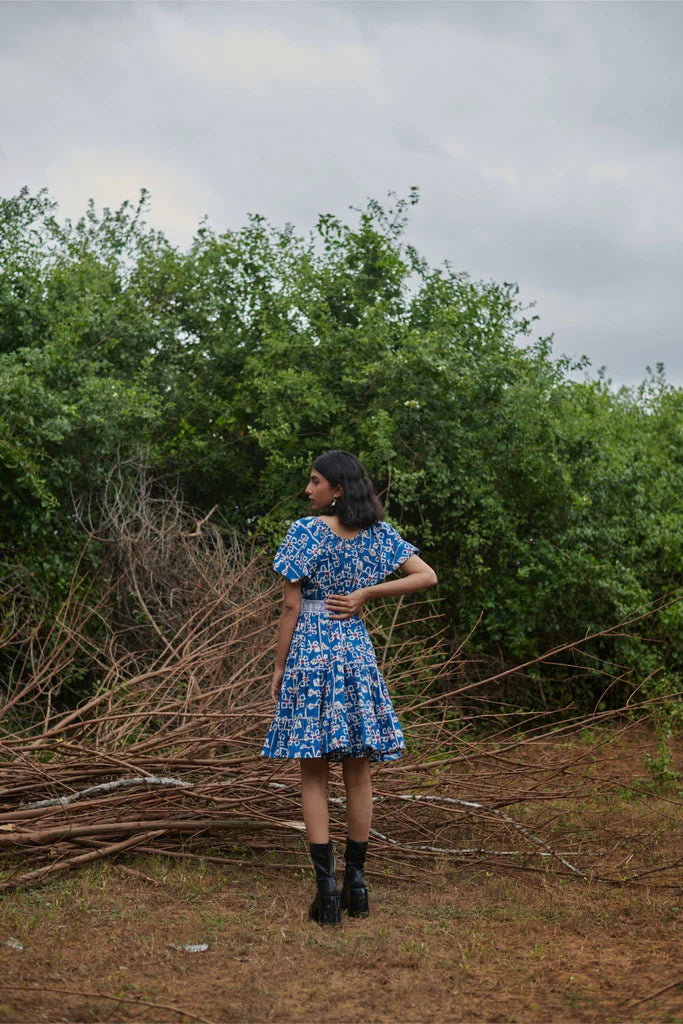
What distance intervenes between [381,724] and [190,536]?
14.2 ft

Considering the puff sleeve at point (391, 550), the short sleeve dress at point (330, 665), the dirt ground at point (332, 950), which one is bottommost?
the dirt ground at point (332, 950)

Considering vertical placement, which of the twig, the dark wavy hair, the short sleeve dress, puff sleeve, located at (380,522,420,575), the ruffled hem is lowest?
the twig

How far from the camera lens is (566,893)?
177 inches

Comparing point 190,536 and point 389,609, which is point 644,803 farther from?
point 190,536

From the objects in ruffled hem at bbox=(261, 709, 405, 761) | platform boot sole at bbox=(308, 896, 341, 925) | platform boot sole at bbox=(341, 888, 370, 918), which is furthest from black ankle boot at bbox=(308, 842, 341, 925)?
ruffled hem at bbox=(261, 709, 405, 761)

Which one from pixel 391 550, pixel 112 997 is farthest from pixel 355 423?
pixel 112 997

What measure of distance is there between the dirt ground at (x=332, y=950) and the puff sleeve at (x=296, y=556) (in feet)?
4.35

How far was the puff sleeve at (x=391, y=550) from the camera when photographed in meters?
4.19

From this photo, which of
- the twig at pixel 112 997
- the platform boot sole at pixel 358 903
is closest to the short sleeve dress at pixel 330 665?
the platform boot sole at pixel 358 903

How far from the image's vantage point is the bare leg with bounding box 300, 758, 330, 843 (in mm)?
3988

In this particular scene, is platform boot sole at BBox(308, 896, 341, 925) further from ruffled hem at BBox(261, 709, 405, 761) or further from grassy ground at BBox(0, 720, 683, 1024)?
ruffled hem at BBox(261, 709, 405, 761)

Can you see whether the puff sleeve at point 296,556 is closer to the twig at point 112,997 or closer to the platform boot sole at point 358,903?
the platform boot sole at point 358,903

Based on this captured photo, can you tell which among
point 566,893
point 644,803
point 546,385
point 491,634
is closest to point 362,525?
point 566,893

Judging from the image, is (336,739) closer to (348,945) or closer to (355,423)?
(348,945)
